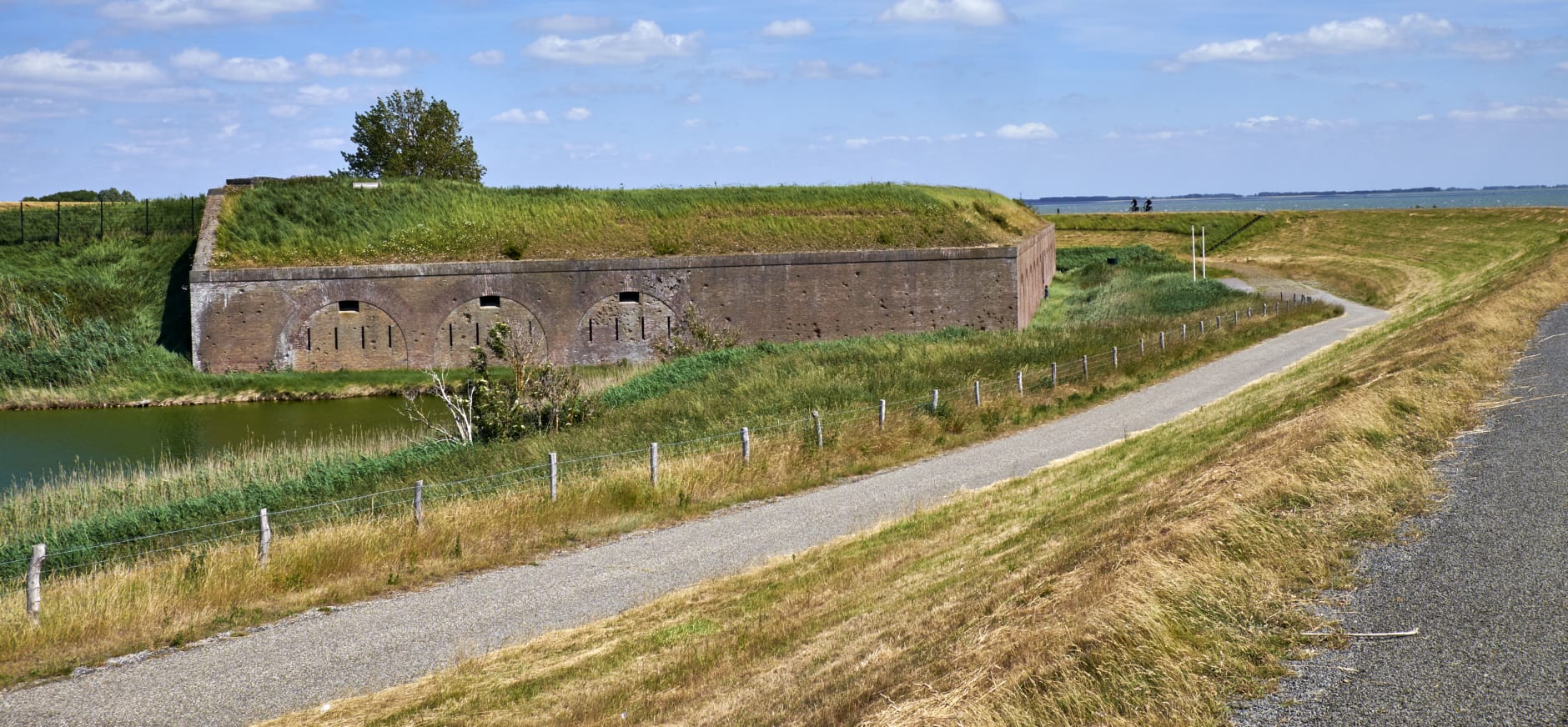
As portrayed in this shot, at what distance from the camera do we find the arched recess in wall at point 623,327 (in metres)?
36.5

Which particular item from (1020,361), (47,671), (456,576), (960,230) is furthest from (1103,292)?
(47,671)

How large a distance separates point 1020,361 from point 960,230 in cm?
1285

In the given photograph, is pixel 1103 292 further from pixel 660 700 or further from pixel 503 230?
pixel 660 700

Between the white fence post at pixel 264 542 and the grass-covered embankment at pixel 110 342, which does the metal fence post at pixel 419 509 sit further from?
the grass-covered embankment at pixel 110 342

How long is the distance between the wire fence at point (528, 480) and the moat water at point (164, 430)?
751 cm

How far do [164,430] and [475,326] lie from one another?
985cm

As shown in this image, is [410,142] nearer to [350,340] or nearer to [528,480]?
[350,340]

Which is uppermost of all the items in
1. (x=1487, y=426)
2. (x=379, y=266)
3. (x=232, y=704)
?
(x=379, y=266)

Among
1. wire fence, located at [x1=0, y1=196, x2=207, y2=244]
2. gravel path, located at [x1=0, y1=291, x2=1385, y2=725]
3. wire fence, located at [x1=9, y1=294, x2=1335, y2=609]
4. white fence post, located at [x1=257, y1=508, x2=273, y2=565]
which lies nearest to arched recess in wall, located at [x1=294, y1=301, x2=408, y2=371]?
wire fence, located at [x1=0, y1=196, x2=207, y2=244]

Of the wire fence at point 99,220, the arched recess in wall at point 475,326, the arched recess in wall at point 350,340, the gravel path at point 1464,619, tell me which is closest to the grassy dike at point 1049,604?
the gravel path at point 1464,619

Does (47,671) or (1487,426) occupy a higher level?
(1487,426)

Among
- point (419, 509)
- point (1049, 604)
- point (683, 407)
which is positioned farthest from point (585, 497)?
point (1049, 604)

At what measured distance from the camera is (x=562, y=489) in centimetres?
1571

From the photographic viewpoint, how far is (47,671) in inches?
392
